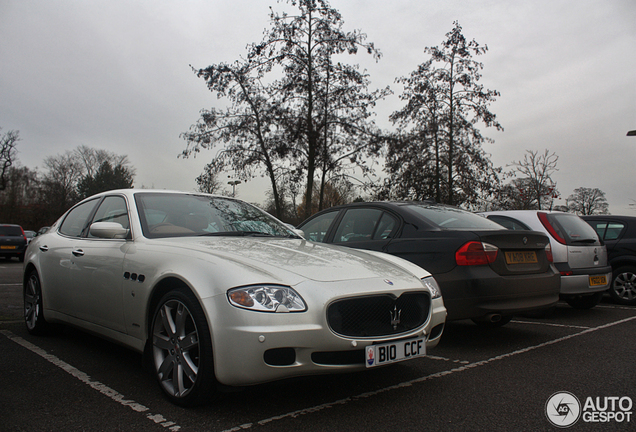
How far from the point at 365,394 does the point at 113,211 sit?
2676 mm

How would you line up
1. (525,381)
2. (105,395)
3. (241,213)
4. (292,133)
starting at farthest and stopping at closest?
(292,133) → (241,213) → (525,381) → (105,395)

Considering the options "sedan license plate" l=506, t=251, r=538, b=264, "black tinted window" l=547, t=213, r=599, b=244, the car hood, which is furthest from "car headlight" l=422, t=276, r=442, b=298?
"black tinted window" l=547, t=213, r=599, b=244

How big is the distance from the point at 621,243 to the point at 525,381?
225 inches

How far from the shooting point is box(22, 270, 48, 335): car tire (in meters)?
4.93

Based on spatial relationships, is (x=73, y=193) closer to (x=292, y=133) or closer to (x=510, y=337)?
(x=292, y=133)

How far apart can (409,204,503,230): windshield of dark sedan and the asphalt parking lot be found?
1184 mm

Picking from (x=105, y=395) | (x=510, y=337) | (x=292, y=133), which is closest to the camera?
(x=105, y=395)

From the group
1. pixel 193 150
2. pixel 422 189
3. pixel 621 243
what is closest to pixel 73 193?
pixel 193 150

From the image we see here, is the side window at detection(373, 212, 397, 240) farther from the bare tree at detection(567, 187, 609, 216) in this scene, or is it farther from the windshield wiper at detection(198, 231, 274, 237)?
the bare tree at detection(567, 187, 609, 216)

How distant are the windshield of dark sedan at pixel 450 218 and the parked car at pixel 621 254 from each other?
13.2 feet

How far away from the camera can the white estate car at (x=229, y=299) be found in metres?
2.75

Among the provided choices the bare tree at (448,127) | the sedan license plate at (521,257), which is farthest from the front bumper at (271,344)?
the bare tree at (448,127)

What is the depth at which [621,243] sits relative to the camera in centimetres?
811

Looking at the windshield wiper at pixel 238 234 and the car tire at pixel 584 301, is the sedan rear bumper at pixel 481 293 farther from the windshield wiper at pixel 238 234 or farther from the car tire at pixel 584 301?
the car tire at pixel 584 301
